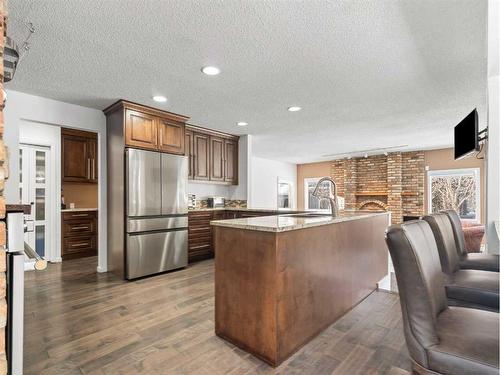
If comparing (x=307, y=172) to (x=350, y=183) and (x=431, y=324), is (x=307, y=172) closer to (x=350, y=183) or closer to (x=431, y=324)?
(x=350, y=183)

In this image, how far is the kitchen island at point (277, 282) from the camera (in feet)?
5.98

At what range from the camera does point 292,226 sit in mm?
1868

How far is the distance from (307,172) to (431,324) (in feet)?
29.6

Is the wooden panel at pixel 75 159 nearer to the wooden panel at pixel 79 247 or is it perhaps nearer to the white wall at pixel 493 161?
the wooden panel at pixel 79 247

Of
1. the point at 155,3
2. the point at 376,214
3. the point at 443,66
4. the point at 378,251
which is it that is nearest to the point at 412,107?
the point at 443,66

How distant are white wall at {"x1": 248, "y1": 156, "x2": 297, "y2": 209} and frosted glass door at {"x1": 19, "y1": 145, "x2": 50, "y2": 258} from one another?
5108mm

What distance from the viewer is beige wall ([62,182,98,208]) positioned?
17.8ft

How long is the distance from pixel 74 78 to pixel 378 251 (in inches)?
156

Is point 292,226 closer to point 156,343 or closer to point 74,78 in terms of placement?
point 156,343

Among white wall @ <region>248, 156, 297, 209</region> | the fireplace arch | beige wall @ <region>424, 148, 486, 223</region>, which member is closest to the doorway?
white wall @ <region>248, 156, 297, 209</region>

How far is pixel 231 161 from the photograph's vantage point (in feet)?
18.6

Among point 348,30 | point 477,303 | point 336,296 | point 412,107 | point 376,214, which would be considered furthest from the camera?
point 412,107

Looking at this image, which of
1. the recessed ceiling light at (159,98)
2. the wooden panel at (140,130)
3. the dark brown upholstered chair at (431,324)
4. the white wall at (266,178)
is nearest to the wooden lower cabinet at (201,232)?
the wooden panel at (140,130)

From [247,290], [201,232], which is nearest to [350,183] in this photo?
[201,232]
